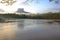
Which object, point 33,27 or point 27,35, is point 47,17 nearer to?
point 33,27

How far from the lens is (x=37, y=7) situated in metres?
1.47

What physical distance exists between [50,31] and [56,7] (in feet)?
0.92

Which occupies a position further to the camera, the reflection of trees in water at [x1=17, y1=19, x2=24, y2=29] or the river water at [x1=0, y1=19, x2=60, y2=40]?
the reflection of trees in water at [x1=17, y1=19, x2=24, y2=29]

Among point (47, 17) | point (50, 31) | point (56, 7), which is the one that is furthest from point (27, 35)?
point (56, 7)

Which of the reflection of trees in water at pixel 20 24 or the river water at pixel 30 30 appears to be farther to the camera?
the reflection of trees in water at pixel 20 24

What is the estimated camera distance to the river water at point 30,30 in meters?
1.23

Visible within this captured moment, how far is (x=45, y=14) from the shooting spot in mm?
1471

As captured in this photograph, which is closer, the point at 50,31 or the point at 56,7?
the point at 50,31

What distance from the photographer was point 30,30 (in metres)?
1.36

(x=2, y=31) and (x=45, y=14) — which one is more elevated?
(x=45, y=14)

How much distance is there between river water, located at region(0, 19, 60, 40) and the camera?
1.23 metres

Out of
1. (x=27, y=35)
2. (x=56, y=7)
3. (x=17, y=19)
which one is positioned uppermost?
(x=56, y=7)

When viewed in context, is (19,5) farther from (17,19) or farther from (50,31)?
(50,31)

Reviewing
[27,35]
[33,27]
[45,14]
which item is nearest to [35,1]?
[45,14]
